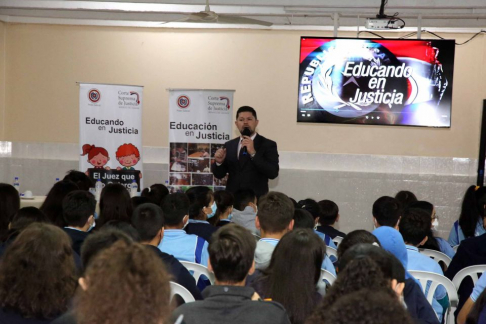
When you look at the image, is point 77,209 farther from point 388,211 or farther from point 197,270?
point 388,211

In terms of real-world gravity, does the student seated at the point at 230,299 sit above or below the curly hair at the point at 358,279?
below

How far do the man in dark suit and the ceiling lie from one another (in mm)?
1830

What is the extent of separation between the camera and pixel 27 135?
358 inches

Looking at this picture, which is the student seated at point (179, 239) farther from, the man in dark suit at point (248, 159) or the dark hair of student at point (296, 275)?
the man in dark suit at point (248, 159)

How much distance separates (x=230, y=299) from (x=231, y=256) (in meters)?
0.23

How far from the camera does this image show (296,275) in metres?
2.54

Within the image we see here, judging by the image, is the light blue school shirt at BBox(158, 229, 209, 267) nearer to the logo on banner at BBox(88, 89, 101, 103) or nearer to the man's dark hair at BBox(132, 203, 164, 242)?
the man's dark hair at BBox(132, 203, 164, 242)

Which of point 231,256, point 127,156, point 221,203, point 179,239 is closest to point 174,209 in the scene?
point 179,239

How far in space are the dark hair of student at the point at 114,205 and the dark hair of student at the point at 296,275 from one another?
1.99 meters

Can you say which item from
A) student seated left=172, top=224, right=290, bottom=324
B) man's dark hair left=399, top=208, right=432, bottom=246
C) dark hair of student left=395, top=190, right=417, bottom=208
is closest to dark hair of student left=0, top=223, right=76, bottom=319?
student seated left=172, top=224, right=290, bottom=324

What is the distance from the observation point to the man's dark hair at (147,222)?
3.39m

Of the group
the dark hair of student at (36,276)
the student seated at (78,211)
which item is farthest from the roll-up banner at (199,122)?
the dark hair of student at (36,276)

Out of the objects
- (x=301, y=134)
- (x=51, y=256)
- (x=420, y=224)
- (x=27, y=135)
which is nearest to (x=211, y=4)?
(x=301, y=134)

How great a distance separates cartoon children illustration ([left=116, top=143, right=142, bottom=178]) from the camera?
7.59m
